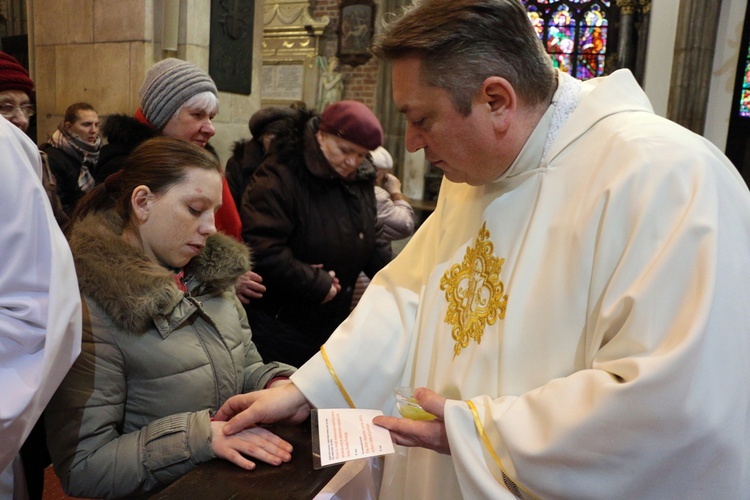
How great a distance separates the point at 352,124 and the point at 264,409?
1.59m

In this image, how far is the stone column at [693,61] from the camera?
7.96 m

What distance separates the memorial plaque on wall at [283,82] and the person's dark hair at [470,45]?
967cm

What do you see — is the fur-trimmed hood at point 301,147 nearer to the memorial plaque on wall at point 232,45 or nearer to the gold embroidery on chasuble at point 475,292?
the gold embroidery on chasuble at point 475,292

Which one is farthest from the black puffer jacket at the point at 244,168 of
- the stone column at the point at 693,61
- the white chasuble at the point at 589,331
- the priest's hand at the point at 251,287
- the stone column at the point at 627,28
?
the stone column at the point at 627,28

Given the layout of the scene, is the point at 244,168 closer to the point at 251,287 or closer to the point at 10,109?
the point at 251,287

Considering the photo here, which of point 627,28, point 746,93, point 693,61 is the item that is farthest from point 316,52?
point 746,93

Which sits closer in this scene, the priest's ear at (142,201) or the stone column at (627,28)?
the priest's ear at (142,201)

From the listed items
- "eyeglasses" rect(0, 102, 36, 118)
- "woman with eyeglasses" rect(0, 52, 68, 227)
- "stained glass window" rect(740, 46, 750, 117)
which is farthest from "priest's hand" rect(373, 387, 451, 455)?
"stained glass window" rect(740, 46, 750, 117)

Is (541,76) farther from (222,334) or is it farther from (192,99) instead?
(192,99)

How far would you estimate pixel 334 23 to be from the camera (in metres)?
10.8

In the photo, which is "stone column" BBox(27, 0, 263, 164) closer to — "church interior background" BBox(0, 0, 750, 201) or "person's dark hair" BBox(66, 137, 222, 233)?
"church interior background" BBox(0, 0, 750, 201)

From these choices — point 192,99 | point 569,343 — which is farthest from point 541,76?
point 192,99

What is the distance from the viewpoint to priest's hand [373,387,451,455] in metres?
1.25

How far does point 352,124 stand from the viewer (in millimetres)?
2748
